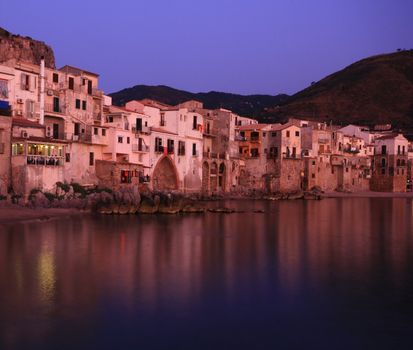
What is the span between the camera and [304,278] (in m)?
22.4

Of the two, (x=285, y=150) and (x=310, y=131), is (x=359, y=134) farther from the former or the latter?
(x=285, y=150)

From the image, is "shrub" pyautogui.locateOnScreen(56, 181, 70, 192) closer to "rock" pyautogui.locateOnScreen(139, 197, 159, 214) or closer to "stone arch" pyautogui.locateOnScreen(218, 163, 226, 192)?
"rock" pyautogui.locateOnScreen(139, 197, 159, 214)

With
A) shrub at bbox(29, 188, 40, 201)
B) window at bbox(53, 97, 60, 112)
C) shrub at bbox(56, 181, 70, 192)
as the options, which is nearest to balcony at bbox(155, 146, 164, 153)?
window at bbox(53, 97, 60, 112)

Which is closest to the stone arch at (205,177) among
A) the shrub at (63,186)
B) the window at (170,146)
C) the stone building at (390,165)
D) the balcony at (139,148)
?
the window at (170,146)

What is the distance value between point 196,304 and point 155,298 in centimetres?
149

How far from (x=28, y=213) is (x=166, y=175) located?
24778 mm

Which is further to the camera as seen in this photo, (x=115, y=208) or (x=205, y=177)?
(x=205, y=177)

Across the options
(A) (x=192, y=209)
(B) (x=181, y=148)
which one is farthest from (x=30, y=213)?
(B) (x=181, y=148)

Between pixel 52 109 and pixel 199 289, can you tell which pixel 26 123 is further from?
pixel 199 289

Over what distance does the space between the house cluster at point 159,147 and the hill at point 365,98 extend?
1280 inches

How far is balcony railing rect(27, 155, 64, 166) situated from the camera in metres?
41.5

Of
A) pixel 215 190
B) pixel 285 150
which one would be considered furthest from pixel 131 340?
pixel 285 150

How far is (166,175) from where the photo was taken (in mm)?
61906

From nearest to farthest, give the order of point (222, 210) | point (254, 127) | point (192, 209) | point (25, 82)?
point (25, 82) → point (192, 209) → point (222, 210) → point (254, 127)
